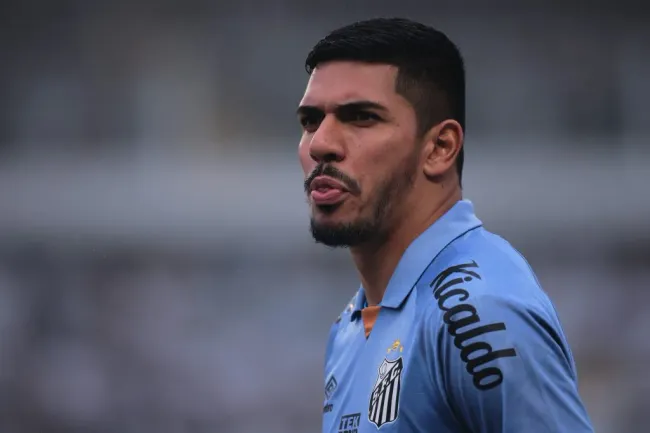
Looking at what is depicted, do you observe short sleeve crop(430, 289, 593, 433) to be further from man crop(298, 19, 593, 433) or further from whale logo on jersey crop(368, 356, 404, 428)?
whale logo on jersey crop(368, 356, 404, 428)

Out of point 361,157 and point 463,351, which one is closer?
point 463,351

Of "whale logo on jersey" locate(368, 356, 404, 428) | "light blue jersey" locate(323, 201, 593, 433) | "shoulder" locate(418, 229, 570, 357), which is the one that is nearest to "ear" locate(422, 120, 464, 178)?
"light blue jersey" locate(323, 201, 593, 433)

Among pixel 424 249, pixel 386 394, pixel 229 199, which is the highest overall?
pixel 229 199

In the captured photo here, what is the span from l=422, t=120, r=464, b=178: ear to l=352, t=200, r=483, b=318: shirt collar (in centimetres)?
9

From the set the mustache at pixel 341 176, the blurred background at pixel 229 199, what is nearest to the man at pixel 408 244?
the mustache at pixel 341 176

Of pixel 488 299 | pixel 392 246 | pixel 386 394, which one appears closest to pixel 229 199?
pixel 392 246

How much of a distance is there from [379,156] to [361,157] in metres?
0.04

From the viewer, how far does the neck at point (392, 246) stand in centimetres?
207

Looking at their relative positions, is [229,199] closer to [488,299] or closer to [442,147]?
[442,147]

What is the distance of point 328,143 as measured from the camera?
2027 mm

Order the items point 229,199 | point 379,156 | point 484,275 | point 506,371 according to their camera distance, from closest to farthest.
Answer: point 506,371 → point 484,275 → point 379,156 → point 229,199

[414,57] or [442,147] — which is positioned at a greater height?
[414,57]

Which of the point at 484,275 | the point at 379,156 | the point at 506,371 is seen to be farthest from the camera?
the point at 379,156

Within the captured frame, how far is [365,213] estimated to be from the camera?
→ 2.02 meters
